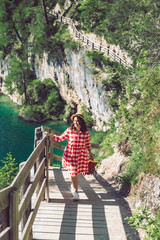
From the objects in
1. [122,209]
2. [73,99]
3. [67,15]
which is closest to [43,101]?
[73,99]

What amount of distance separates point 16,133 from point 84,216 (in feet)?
79.2

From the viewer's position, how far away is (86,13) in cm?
2417

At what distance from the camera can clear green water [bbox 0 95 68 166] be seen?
2248 centimetres

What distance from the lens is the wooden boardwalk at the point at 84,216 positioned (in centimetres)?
343

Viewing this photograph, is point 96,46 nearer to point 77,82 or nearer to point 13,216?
point 77,82

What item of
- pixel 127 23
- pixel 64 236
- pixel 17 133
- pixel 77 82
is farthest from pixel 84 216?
pixel 17 133

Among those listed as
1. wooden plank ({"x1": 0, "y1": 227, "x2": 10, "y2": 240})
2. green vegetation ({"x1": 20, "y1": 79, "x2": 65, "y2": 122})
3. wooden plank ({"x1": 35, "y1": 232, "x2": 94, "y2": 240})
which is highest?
green vegetation ({"x1": 20, "y1": 79, "x2": 65, "y2": 122})

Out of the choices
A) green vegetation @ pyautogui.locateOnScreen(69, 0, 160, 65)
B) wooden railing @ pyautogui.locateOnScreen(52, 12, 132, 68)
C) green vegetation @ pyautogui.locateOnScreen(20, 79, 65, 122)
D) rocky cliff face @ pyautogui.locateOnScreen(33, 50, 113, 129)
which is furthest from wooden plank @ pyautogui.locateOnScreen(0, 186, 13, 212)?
green vegetation @ pyautogui.locateOnScreen(20, 79, 65, 122)

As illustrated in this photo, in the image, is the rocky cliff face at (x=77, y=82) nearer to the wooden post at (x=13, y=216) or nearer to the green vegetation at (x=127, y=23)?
the green vegetation at (x=127, y=23)

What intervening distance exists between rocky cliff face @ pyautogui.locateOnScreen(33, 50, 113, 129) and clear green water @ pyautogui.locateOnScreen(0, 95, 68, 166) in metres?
4.08

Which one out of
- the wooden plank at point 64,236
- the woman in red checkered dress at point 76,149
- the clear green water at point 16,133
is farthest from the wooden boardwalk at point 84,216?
the clear green water at point 16,133

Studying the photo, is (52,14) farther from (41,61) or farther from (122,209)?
(122,209)

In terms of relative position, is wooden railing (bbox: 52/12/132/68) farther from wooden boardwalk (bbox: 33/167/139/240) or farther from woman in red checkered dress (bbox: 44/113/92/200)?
wooden boardwalk (bbox: 33/167/139/240)

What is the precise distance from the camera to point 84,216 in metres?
3.92
